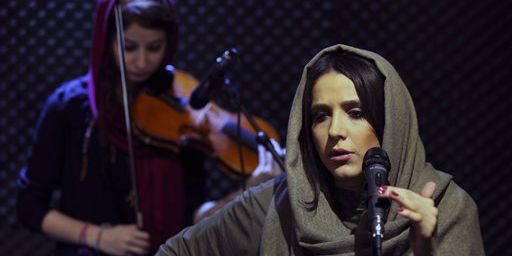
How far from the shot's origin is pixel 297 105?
2.12 meters

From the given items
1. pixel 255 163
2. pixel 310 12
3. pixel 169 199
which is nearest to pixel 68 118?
pixel 169 199

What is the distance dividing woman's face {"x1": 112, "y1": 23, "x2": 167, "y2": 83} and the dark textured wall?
0.88 m

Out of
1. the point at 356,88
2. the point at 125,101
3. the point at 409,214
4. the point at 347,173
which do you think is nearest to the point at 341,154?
the point at 347,173

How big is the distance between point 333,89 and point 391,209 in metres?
0.29

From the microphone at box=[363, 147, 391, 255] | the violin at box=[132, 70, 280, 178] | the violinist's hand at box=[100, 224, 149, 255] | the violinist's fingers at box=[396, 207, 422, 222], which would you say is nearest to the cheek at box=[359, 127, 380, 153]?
the microphone at box=[363, 147, 391, 255]

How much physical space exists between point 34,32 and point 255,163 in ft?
4.31

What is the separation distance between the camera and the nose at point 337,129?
1979 millimetres

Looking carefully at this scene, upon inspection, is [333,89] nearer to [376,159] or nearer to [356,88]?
[356,88]

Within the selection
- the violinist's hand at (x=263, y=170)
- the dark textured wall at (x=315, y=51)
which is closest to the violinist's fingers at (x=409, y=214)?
the violinist's hand at (x=263, y=170)

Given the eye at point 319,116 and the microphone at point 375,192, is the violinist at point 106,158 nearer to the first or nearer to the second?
the eye at point 319,116

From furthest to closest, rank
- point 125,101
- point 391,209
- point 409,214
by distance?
point 125,101 → point 391,209 → point 409,214

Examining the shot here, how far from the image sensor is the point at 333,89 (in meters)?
2.04

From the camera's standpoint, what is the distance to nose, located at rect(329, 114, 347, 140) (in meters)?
1.98

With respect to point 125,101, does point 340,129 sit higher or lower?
higher
